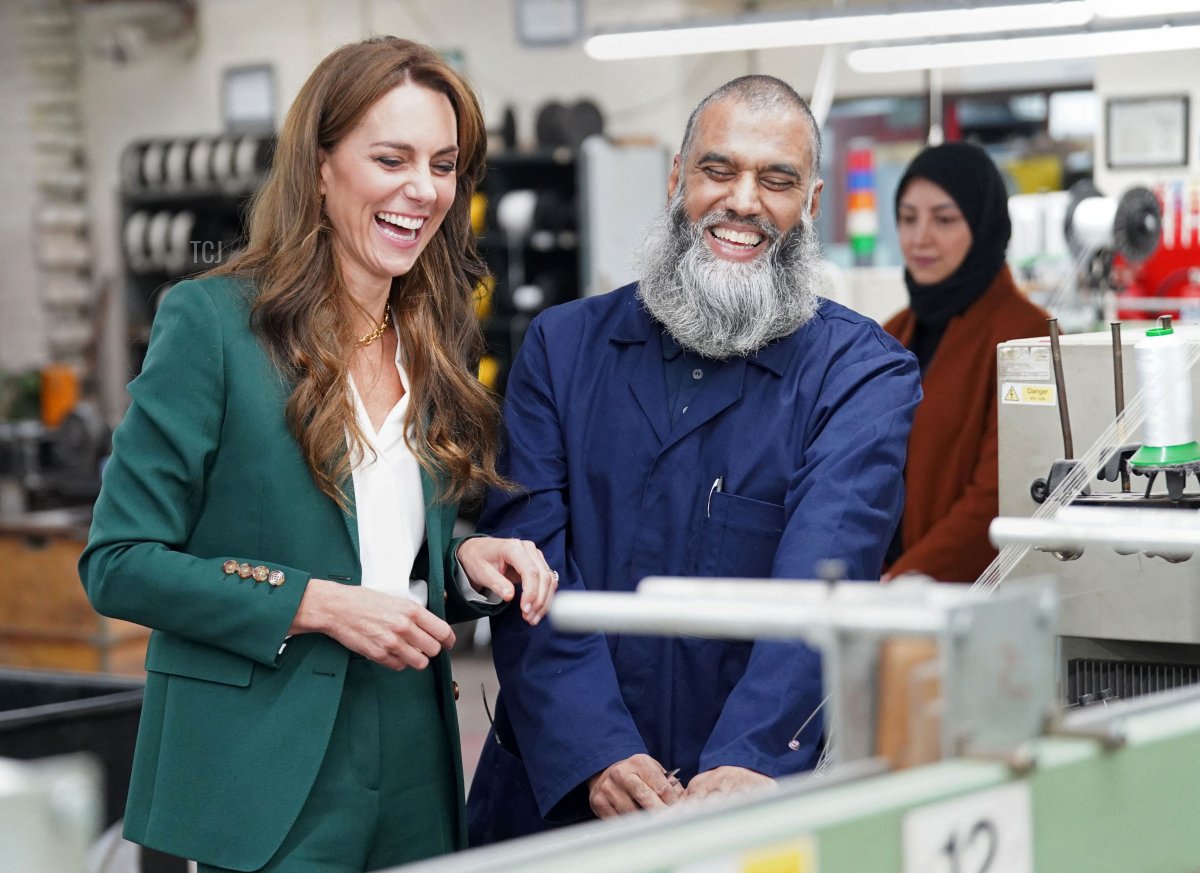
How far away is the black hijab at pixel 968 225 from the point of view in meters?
3.36

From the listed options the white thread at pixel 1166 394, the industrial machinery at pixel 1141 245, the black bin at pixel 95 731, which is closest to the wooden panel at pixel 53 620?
the black bin at pixel 95 731

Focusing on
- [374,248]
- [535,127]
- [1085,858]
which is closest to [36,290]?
[535,127]

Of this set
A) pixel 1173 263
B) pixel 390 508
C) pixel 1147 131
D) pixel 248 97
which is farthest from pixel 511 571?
pixel 248 97

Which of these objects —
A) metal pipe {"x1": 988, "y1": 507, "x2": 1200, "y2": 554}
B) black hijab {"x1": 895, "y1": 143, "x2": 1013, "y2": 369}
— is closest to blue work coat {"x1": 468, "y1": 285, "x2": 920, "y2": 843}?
metal pipe {"x1": 988, "y1": 507, "x2": 1200, "y2": 554}

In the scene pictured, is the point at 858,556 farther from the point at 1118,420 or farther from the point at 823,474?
the point at 1118,420

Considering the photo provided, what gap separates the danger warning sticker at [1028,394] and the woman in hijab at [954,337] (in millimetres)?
727

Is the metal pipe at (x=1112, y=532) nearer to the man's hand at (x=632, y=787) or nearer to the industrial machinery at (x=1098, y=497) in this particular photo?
the industrial machinery at (x=1098, y=497)

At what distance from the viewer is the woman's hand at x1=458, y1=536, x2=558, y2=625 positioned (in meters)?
1.83

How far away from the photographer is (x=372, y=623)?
170 cm

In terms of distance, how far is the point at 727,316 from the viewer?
6.68ft

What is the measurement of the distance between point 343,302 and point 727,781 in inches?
28.9

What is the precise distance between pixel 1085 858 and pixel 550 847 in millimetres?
415

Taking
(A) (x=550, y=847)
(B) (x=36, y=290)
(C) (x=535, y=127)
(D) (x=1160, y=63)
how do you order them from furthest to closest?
(B) (x=36, y=290)
(C) (x=535, y=127)
(D) (x=1160, y=63)
(A) (x=550, y=847)

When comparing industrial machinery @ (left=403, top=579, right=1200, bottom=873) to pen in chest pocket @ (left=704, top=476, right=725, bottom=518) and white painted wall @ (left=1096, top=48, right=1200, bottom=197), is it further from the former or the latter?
white painted wall @ (left=1096, top=48, right=1200, bottom=197)
